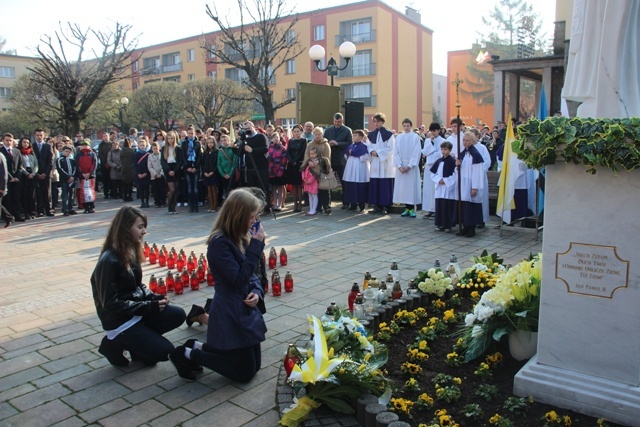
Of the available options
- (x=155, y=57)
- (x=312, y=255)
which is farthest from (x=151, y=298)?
(x=155, y=57)

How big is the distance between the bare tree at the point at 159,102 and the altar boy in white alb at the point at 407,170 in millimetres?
33476

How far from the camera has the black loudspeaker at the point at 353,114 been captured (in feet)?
56.5

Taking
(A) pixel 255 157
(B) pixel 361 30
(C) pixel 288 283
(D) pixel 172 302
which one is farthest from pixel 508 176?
(B) pixel 361 30

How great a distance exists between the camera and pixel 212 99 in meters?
42.0

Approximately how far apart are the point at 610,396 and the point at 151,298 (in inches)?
145

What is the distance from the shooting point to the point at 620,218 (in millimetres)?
3645

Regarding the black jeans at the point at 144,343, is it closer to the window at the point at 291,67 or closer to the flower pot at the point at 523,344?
the flower pot at the point at 523,344

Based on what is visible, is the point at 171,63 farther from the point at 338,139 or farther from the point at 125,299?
the point at 125,299

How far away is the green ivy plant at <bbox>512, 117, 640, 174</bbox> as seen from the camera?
11.5 feet

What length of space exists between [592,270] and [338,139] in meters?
10.5

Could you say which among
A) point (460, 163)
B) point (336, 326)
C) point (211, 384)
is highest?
point (460, 163)

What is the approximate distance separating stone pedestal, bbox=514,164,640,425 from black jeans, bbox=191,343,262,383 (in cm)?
206

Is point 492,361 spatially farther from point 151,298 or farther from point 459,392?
point 151,298

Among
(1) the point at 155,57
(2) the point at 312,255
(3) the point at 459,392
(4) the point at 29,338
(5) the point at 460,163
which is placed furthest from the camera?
(1) the point at 155,57
